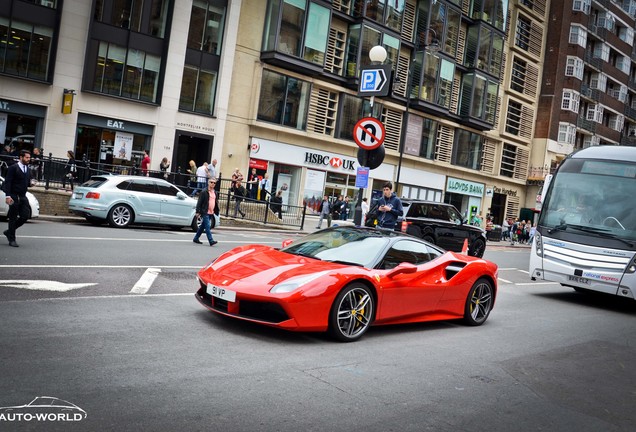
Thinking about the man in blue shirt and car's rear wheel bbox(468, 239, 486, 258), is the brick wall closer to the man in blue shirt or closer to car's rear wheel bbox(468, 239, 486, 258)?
the man in blue shirt

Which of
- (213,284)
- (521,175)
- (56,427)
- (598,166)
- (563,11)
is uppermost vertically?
(563,11)

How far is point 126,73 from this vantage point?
1103 inches

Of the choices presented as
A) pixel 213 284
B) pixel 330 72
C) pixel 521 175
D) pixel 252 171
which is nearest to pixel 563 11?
pixel 521 175

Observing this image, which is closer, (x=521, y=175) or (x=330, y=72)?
(x=330, y=72)

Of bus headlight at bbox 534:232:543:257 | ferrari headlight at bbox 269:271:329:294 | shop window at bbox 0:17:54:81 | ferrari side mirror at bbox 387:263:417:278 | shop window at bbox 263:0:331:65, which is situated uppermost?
shop window at bbox 263:0:331:65

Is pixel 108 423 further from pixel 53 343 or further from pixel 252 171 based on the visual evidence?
pixel 252 171

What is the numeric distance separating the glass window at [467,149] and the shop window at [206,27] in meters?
21.5

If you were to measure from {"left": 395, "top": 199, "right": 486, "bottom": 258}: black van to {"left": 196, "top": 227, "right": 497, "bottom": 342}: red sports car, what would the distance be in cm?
1059

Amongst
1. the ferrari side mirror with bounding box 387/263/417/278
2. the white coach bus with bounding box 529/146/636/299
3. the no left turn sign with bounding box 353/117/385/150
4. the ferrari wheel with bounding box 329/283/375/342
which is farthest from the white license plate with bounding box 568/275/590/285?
the ferrari wheel with bounding box 329/283/375/342

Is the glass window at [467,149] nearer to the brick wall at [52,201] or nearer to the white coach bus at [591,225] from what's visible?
the brick wall at [52,201]

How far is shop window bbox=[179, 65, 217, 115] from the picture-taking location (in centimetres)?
3002

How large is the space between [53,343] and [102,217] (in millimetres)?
A: 12719

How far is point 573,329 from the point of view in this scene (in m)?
9.29

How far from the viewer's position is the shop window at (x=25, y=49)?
82.0 ft
